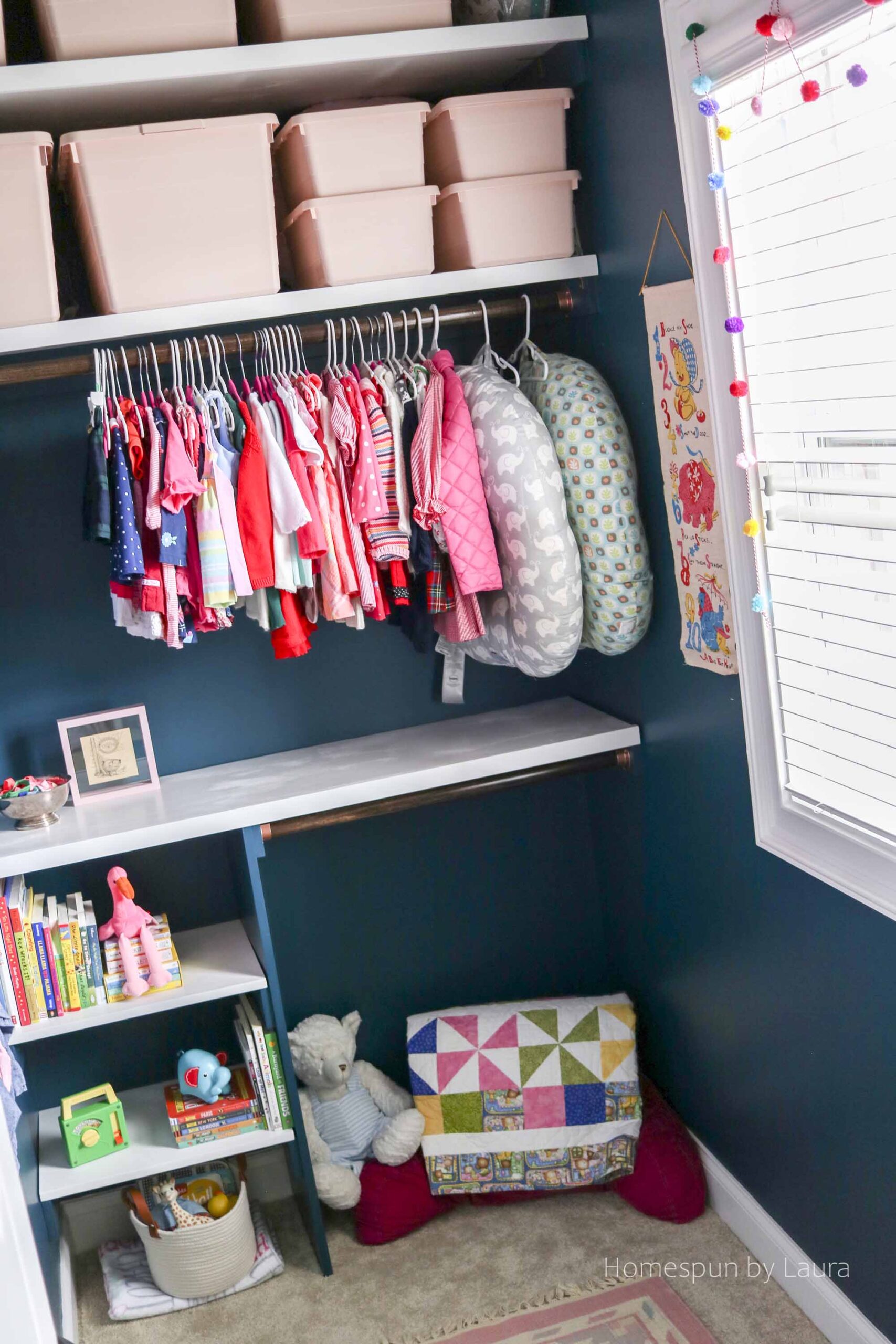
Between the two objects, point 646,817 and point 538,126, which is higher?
point 538,126

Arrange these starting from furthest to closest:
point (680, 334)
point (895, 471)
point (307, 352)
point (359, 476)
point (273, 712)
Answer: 1. point (273, 712)
2. point (307, 352)
3. point (359, 476)
4. point (680, 334)
5. point (895, 471)

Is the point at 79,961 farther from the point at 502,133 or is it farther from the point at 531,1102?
the point at 502,133

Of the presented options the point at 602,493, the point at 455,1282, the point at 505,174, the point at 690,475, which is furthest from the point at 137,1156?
the point at 505,174

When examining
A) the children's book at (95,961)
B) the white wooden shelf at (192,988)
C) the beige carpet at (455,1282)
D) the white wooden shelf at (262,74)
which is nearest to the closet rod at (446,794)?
the white wooden shelf at (192,988)

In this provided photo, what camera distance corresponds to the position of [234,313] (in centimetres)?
212

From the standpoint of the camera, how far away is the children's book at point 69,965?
2.26 meters

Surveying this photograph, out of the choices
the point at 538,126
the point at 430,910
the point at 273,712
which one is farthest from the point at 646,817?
the point at 538,126

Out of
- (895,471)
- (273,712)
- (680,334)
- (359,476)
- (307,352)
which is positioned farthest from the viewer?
(273,712)

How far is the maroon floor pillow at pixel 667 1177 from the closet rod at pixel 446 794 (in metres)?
0.75

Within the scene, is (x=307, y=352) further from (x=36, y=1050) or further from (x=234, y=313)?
(x=36, y=1050)

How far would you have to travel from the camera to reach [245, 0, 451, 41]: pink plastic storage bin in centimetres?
206

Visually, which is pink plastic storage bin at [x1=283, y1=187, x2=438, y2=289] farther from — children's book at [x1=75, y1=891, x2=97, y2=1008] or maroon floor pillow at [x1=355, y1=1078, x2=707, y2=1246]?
maroon floor pillow at [x1=355, y1=1078, x2=707, y2=1246]

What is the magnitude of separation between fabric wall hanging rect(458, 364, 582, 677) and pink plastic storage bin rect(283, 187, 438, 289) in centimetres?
24

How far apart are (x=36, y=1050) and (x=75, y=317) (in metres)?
1.52
